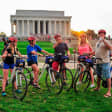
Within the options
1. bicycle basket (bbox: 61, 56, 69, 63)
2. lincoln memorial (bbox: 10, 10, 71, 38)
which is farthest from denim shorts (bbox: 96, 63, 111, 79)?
lincoln memorial (bbox: 10, 10, 71, 38)

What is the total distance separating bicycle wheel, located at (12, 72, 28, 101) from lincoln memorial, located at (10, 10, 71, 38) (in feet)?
260

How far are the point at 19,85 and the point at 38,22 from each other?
81460 millimetres

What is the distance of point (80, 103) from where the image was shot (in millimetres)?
6254

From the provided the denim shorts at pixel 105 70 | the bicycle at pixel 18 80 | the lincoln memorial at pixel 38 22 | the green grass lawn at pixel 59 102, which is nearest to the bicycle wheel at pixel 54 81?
the green grass lawn at pixel 59 102

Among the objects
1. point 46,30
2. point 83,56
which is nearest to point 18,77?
point 83,56

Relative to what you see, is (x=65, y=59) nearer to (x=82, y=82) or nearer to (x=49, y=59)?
(x=49, y=59)

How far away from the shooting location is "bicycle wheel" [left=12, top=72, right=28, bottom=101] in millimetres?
6664

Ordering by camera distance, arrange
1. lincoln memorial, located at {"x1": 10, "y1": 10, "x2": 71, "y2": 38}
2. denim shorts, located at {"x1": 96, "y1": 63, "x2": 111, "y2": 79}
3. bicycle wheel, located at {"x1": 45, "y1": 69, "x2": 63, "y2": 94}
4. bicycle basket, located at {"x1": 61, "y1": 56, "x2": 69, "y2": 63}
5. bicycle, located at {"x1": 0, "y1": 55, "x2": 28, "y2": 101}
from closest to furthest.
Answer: bicycle, located at {"x1": 0, "y1": 55, "x2": 28, "y2": 101} → denim shorts, located at {"x1": 96, "y1": 63, "x2": 111, "y2": 79} → bicycle wheel, located at {"x1": 45, "y1": 69, "x2": 63, "y2": 94} → bicycle basket, located at {"x1": 61, "y1": 56, "x2": 69, "y2": 63} → lincoln memorial, located at {"x1": 10, "y1": 10, "x2": 71, "y2": 38}

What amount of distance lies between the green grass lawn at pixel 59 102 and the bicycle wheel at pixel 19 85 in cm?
18

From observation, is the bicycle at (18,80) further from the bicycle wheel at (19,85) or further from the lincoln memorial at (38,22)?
the lincoln memorial at (38,22)

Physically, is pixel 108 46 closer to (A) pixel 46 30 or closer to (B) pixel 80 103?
(B) pixel 80 103

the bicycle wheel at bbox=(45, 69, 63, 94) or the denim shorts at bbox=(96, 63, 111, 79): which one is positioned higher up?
the denim shorts at bbox=(96, 63, 111, 79)

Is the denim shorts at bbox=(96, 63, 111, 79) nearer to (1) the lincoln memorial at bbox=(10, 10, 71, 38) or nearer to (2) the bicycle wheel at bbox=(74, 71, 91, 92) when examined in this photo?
(2) the bicycle wheel at bbox=(74, 71, 91, 92)

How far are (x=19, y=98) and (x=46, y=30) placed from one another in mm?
85122
